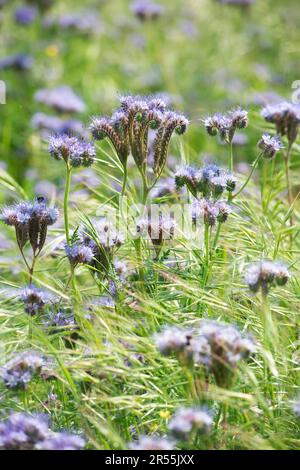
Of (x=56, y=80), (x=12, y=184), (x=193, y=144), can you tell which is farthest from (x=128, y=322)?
(x=56, y=80)

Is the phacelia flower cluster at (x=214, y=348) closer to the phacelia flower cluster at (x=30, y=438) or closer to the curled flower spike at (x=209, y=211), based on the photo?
the phacelia flower cluster at (x=30, y=438)

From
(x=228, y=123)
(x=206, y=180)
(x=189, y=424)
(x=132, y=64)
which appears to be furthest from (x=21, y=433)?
(x=132, y=64)

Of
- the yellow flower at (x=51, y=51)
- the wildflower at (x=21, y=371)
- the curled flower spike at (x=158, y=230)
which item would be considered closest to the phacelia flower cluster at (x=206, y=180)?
the curled flower spike at (x=158, y=230)

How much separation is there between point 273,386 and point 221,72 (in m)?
4.51

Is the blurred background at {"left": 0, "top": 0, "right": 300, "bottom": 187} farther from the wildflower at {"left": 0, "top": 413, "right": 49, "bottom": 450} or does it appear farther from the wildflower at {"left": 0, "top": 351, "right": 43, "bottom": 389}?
the wildflower at {"left": 0, "top": 413, "right": 49, "bottom": 450}

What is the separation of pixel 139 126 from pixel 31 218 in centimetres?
44

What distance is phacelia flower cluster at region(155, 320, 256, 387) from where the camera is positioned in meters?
2.00

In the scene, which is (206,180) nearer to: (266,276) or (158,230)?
(158,230)

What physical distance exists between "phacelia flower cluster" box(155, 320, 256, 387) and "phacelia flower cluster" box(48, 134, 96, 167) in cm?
75

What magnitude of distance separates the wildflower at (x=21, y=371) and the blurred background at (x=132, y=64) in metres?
2.76

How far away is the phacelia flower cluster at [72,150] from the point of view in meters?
2.56

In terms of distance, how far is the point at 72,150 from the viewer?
2.57m

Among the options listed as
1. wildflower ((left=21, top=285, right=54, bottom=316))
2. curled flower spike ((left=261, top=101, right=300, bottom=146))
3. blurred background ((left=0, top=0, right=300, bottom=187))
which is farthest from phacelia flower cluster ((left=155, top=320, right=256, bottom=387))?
blurred background ((left=0, top=0, right=300, bottom=187))

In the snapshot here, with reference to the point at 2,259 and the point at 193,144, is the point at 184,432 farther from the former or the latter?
the point at 193,144
